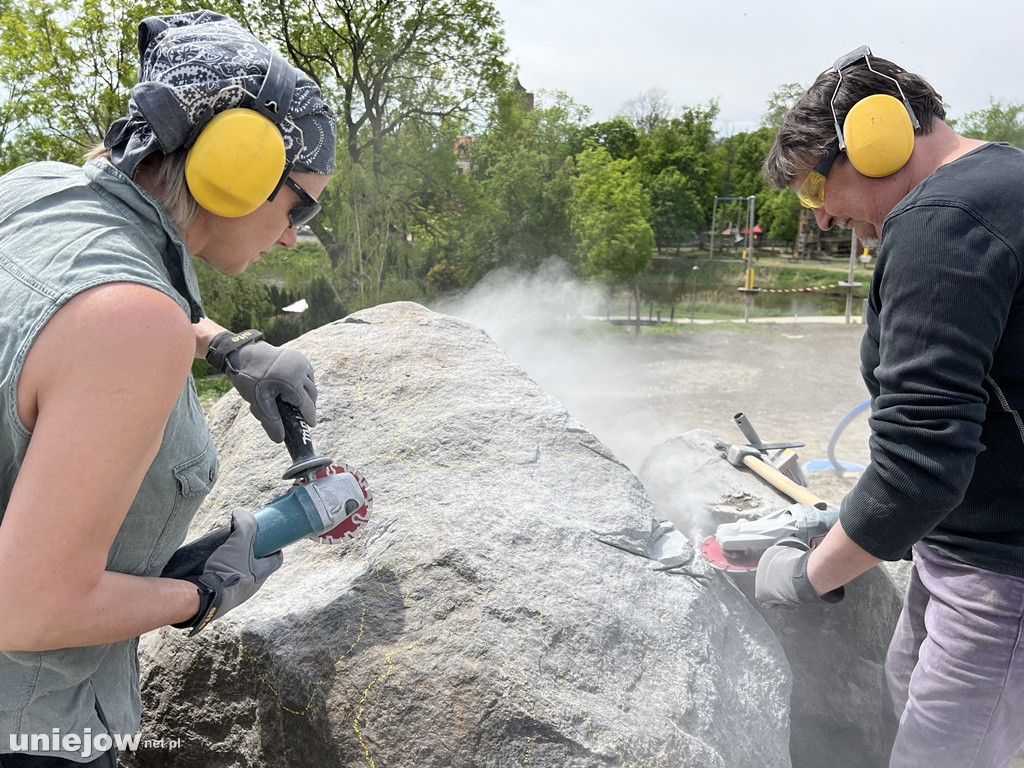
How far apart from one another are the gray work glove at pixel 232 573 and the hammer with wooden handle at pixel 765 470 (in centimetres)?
243

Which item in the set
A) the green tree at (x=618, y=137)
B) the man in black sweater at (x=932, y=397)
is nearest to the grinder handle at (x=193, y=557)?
the man in black sweater at (x=932, y=397)

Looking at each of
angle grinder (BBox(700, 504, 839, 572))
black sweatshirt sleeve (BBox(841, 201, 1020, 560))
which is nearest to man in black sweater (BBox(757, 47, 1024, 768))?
black sweatshirt sleeve (BBox(841, 201, 1020, 560))

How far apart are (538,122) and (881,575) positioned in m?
21.2

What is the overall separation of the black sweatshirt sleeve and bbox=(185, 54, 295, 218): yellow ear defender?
48.8 inches

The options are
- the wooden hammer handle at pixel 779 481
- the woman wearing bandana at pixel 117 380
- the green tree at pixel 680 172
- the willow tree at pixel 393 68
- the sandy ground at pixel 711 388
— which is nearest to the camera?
the woman wearing bandana at pixel 117 380

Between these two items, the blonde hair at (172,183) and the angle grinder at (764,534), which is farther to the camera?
the angle grinder at (764,534)

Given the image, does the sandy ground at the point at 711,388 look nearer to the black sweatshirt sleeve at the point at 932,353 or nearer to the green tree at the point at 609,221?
the black sweatshirt sleeve at the point at 932,353

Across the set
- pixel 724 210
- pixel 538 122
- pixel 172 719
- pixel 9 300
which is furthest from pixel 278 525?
pixel 724 210

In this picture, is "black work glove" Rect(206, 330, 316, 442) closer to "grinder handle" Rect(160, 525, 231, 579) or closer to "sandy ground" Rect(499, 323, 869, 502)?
"grinder handle" Rect(160, 525, 231, 579)

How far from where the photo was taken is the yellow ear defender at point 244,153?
122 centimetres

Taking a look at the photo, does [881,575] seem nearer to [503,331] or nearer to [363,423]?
[363,423]

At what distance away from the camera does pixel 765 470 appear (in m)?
3.56

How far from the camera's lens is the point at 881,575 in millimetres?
2785

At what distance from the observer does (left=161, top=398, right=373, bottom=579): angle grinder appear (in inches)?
62.0
